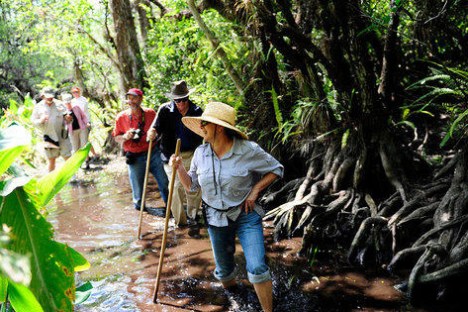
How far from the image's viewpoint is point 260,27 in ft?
21.9

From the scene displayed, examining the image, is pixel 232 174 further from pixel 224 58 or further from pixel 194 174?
pixel 224 58

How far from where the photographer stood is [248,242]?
12.8ft

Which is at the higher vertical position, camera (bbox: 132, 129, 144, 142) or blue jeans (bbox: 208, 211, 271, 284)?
camera (bbox: 132, 129, 144, 142)

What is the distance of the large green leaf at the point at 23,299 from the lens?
181cm

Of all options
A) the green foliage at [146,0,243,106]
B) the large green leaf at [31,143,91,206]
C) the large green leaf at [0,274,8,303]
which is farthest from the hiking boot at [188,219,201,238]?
the large green leaf at [31,143,91,206]

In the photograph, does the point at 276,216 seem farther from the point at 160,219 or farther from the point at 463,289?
the point at 463,289

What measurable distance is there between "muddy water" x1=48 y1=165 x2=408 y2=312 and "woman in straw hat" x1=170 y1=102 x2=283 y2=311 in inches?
29.9

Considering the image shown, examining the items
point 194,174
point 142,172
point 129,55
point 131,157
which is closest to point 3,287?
point 194,174

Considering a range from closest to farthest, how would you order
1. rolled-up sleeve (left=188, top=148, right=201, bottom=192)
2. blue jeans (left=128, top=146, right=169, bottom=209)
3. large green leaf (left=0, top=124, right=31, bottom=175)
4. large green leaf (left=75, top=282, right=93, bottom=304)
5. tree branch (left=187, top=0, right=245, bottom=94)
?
large green leaf (left=0, top=124, right=31, bottom=175) → large green leaf (left=75, top=282, right=93, bottom=304) → rolled-up sleeve (left=188, top=148, right=201, bottom=192) → blue jeans (left=128, top=146, right=169, bottom=209) → tree branch (left=187, top=0, right=245, bottom=94)

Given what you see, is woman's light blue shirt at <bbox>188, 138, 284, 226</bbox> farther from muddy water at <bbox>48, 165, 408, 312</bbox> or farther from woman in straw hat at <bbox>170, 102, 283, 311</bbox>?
muddy water at <bbox>48, 165, 408, 312</bbox>

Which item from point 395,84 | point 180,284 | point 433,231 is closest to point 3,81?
point 180,284

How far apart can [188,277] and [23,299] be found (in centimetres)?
342

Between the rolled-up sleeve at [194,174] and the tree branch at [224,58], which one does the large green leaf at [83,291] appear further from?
the tree branch at [224,58]

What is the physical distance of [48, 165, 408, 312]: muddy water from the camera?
4.43 m
